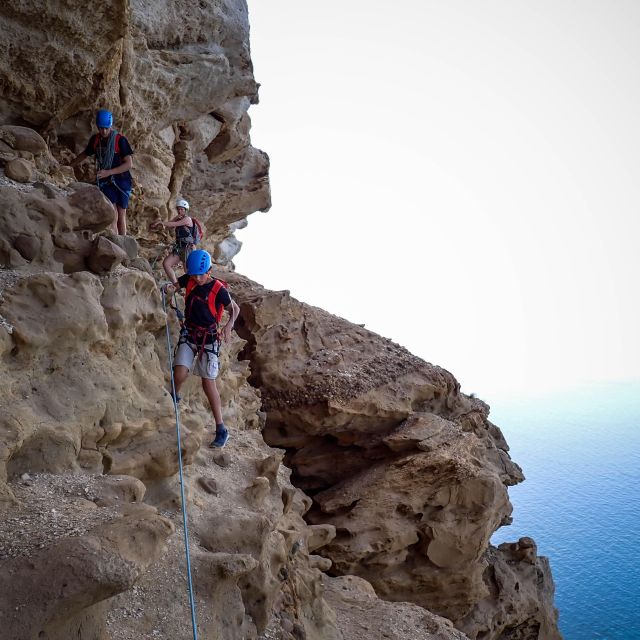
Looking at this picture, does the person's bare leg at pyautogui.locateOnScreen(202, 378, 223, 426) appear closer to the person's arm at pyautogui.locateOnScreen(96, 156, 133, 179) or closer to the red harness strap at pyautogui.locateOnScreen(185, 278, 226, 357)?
the red harness strap at pyautogui.locateOnScreen(185, 278, 226, 357)

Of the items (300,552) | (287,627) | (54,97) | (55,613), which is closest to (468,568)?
(300,552)

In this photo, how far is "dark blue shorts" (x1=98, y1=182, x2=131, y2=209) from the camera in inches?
322

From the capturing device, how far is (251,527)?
5.98m

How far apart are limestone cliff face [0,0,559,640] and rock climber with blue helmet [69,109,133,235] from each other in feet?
2.06

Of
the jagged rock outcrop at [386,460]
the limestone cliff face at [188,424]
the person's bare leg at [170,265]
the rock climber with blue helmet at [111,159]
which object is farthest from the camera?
the jagged rock outcrop at [386,460]

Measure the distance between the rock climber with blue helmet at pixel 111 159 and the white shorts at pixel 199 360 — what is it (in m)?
2.35

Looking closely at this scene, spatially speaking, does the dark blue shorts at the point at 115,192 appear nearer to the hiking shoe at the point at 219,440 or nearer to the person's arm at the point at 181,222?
the person's arm at the point at 181,222

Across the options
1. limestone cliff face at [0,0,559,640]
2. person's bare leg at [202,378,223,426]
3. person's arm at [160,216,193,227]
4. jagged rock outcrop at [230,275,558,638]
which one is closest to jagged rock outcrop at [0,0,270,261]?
limestone cliff face at [0,0,559,640]

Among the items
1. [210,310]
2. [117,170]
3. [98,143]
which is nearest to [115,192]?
[117,170]

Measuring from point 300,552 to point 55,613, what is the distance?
5314 millimetres

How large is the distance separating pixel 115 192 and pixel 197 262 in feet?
8.20

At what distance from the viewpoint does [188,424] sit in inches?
278

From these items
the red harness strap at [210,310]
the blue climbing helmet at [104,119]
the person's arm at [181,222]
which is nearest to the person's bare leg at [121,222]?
the person's arm at [181,222]

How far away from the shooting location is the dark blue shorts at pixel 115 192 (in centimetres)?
817
